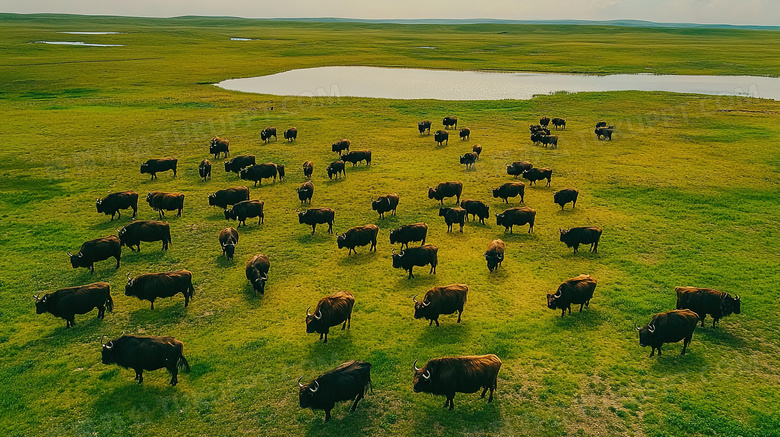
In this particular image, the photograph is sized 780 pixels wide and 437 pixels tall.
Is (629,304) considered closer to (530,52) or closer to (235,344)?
(235,344)

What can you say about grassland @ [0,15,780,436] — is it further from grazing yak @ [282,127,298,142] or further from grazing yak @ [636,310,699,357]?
grazing yak @ [282,127,298,142]

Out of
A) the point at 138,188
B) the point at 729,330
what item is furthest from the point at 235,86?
the point at 729,330

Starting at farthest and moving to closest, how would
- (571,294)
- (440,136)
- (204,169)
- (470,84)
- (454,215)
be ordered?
1. (470,84)
2. (440,136)
3. (204,169)
4. (454,215)
5. (571,294)

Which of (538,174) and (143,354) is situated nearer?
(143,354)

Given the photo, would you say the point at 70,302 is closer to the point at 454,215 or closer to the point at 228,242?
the point at 228,242

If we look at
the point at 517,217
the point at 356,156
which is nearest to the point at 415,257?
the point at 517,217

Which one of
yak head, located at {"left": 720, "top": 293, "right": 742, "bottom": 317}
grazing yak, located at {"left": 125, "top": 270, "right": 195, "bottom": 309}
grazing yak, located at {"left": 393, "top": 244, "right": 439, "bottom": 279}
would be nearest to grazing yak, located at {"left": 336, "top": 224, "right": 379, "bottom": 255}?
grazing yak, located at {"left": 393, "top": 244, "right": 439, "bottom": 279}

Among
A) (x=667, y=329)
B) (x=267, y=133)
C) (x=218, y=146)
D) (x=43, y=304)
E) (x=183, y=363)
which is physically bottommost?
(x=183, y=363)
